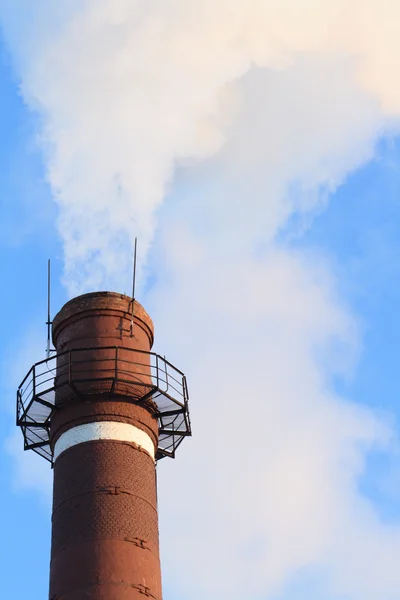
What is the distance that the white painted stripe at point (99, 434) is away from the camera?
23391 millimetres

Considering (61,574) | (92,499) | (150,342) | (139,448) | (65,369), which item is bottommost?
(61,574)

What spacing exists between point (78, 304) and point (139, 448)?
4.54 m

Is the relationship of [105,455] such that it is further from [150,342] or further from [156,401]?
[150,342]

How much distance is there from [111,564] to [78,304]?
7.41 meters

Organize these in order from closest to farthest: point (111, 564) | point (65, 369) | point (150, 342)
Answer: point (111, 564), point (65, 369), point (150, 342)

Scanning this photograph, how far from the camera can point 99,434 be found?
23.4 metres

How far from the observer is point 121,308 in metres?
25.8

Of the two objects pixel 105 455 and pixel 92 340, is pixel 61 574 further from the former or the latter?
pixel 92 340

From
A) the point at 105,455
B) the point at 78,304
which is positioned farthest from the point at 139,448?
the point at 78,304

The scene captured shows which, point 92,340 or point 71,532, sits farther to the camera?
point 92,340

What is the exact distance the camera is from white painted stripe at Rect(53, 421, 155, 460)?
2339 centimetres

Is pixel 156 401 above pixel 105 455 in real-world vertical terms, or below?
above

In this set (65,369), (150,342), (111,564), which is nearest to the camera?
(111,564)

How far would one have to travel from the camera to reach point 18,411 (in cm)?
2477
